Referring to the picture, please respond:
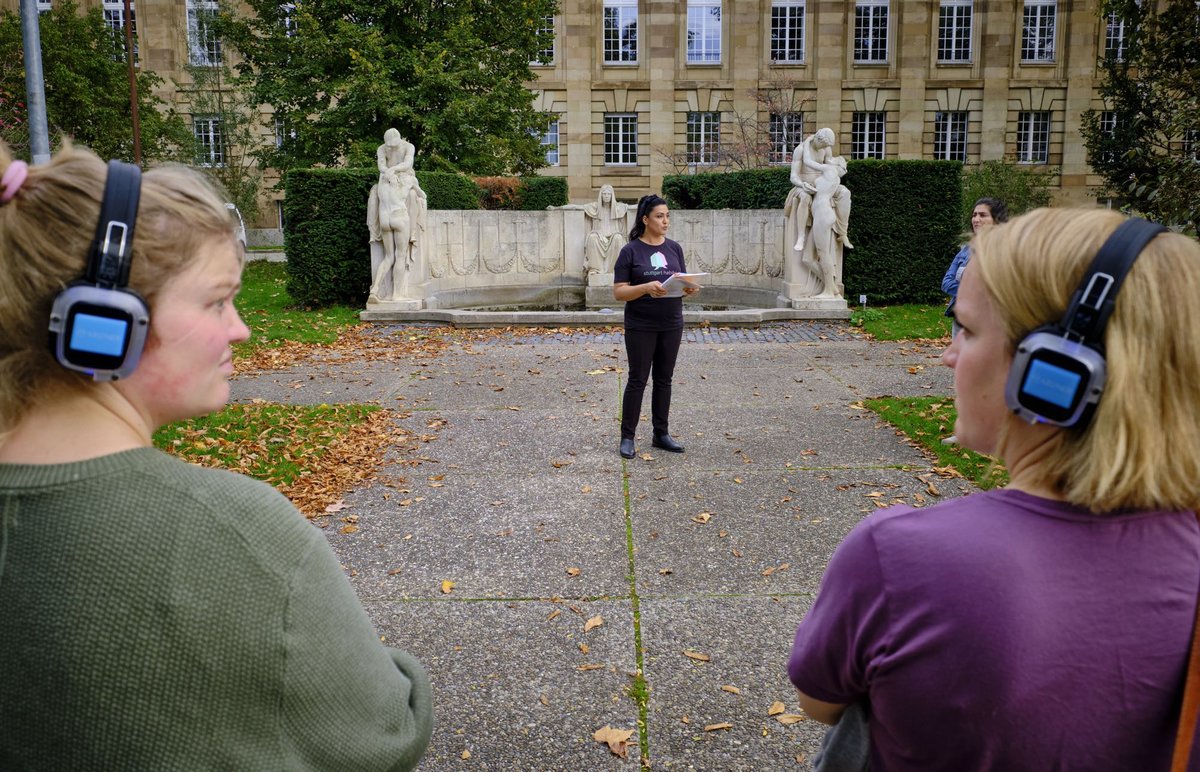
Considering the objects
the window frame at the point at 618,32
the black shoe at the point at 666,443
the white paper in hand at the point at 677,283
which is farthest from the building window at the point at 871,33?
the black shoe at the point at 666,443

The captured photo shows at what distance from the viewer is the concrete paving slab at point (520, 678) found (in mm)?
3410

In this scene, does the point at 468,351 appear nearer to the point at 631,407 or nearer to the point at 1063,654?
the point at 631,407

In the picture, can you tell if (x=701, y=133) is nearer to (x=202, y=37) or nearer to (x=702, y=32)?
(x=702, y=32)

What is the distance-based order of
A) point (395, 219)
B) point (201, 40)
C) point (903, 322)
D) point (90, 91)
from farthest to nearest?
point (201, 40) → point (90, 91) → point (395, 219) → point (903, 322)

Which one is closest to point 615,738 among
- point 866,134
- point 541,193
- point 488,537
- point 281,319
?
point 488,537

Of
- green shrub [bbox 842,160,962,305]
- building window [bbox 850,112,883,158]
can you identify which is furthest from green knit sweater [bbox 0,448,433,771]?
building window [bbox 850,112,883,158]

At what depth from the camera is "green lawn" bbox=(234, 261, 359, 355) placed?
14.2 m

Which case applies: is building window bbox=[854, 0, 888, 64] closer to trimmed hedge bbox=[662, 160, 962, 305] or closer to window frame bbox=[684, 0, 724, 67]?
window frame bbox=[684, 0, 724, 67]

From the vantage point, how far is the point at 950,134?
4281 centimetres

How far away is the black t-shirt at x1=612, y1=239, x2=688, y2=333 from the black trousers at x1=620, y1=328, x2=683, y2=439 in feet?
0.28

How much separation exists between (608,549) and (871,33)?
42571 millimetres

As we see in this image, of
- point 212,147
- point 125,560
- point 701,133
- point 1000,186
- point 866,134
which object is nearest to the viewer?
point 125,560

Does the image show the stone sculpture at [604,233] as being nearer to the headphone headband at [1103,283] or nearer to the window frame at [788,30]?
the headphone headband at [1103,283]

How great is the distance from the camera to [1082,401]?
1.26 m
